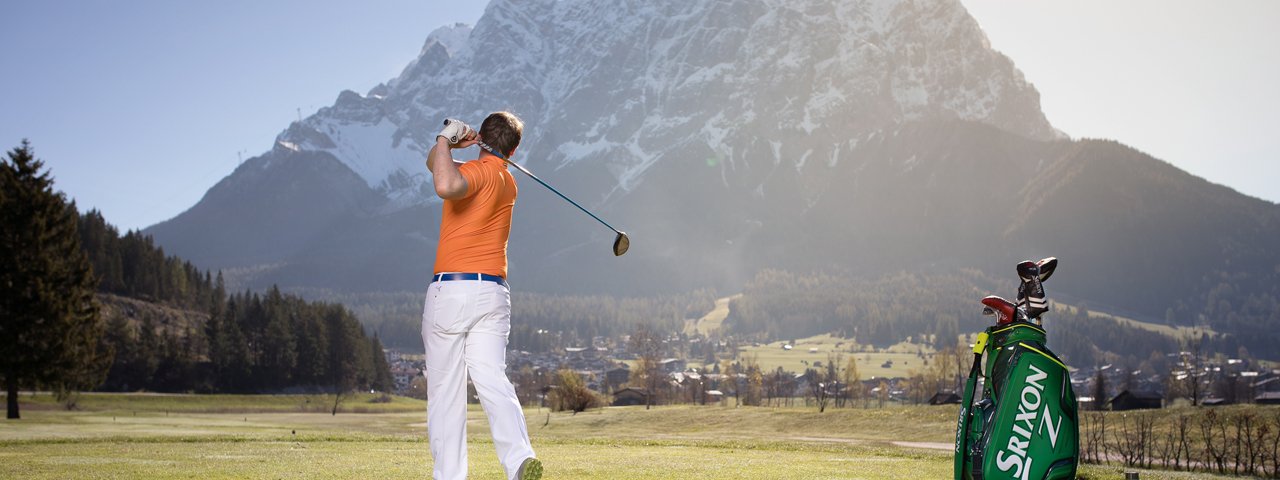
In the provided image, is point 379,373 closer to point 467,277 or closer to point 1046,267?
point 467,277

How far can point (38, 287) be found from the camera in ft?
140

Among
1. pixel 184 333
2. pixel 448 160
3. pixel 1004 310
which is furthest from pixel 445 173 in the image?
pixel 184 333

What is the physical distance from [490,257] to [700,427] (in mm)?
55696

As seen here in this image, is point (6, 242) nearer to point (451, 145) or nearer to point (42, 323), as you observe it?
point (42, 323)

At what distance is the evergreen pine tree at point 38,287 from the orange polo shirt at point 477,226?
41630 mm

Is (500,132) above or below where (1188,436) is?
above

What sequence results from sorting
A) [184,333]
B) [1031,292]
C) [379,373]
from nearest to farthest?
[1031,292] → [184,333] → [379,373]

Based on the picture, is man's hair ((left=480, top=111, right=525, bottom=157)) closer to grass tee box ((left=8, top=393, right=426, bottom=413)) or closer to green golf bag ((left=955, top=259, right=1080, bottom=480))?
green golf bag ((left=955, top=259, right=1080, bottom=480))

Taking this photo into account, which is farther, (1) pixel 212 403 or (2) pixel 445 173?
(1) pixel 212 403

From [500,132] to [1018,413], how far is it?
4484 millimetres

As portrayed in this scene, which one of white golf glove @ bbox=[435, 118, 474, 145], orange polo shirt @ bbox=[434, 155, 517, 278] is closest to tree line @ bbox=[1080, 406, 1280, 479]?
orange polo shirt @ bbox=[434, 155, 517, 278]

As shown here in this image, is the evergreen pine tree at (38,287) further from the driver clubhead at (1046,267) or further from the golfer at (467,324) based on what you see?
the driver clubhead at (1046,267)

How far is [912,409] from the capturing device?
58.5 metres

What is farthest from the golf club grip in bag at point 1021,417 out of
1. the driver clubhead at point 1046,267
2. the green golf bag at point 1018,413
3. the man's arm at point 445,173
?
the man's arm at point 445,173
